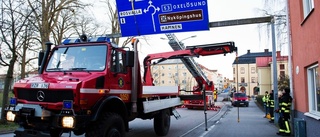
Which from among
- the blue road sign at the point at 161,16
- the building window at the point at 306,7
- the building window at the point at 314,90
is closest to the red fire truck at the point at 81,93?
the blue road sign at the point at 161,16

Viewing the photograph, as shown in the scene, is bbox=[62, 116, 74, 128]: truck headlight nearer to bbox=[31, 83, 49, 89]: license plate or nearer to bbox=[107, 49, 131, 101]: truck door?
bbox=[31, 83, 49, 89]: license plate

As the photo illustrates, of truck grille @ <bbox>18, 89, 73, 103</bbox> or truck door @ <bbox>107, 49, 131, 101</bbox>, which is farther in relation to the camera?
truck door @ <bbox>107, 49, 131, 101</bbox>

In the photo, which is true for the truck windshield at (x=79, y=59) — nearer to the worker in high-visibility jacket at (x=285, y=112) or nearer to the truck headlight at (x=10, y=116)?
the truck headlight at (x=10, y=116)

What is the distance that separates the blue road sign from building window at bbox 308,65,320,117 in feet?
12.2

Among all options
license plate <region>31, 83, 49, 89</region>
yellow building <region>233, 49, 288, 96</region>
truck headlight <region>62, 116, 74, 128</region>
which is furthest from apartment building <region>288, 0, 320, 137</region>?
yellow building <region>233, 49, 288, 96</region>

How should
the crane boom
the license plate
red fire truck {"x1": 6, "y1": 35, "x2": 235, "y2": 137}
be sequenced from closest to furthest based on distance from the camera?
red fire truck {"x1": 6, "y1": 35, "x2": 235, "y2": 137} < the license plate < the crane boom

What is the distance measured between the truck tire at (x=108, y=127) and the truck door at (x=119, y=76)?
2.22ft

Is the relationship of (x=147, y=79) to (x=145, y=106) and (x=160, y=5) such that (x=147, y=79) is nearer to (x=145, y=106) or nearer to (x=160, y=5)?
(x=160, y=5)

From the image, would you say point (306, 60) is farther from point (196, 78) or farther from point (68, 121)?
point (196, 78)

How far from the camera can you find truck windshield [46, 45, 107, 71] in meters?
6.70

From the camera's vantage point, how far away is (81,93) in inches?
228

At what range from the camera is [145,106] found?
8195 mm

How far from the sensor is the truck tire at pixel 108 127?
19.6 feet

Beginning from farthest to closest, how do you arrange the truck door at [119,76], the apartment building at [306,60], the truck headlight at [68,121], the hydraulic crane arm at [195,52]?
1. the hydraulic crane arm at [195,52]
2. the apartment building at [306,60]
3. the truck door at [119,76]
4. the truck headlight at [68,121]
